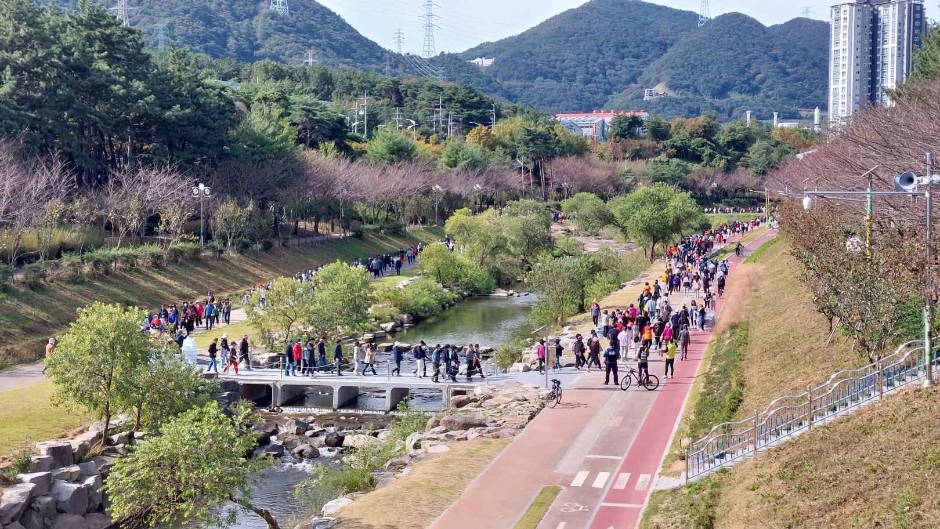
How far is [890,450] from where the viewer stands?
633 inches

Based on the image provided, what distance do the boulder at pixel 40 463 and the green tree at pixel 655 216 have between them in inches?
1781

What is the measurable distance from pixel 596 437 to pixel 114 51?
4569 cm

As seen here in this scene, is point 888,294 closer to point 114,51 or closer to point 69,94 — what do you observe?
point 69,94

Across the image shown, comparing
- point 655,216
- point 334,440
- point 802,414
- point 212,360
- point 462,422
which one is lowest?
point 334,440

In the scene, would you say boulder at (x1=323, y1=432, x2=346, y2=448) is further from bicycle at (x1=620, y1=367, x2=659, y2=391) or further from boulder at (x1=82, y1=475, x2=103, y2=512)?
bicycle at (x1=620, y1=367, x2=659, y2=391)

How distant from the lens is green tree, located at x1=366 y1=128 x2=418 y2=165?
9569cm

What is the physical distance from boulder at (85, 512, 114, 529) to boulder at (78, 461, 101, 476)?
1206mm

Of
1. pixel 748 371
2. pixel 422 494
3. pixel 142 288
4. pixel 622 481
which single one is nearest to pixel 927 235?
pixel 622 481

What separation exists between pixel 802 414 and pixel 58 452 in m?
16.4

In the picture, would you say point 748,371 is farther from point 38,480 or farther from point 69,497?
point 38,480

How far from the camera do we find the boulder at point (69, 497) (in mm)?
22266

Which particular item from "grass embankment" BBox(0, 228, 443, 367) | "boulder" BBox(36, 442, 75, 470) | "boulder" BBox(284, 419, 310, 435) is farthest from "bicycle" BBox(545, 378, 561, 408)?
"grass embankment" BBox(0, 228, 443, 367)

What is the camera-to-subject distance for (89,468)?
24031 millimetres

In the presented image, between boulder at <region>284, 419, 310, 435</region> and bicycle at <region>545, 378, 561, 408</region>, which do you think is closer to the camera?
bicycle at <region>545, 378, 561, 408</region>
